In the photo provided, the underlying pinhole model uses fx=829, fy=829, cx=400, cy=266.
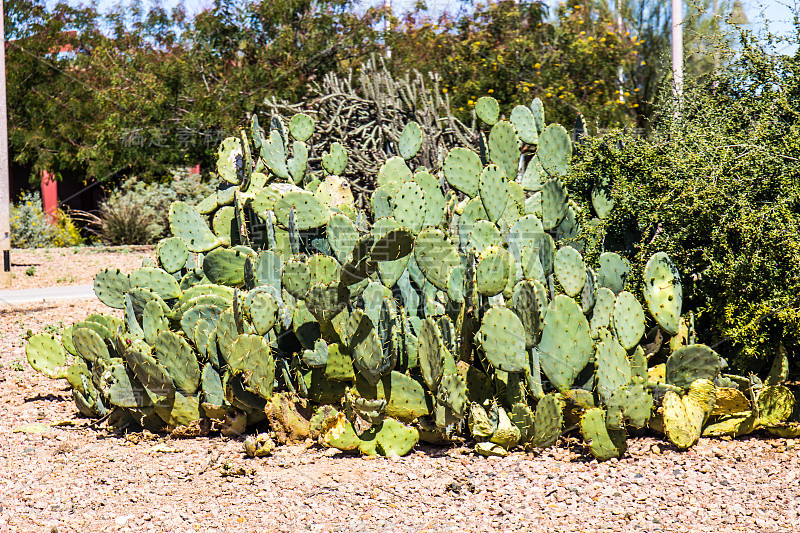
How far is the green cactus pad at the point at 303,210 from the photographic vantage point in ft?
16.4

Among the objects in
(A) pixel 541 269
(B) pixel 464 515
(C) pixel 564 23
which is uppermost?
(C) pixel 564 23

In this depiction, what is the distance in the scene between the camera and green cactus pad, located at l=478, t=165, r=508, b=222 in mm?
5176

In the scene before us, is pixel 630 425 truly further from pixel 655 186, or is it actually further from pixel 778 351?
pixel 655 186

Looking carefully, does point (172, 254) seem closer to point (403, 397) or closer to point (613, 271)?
point (403, 397)

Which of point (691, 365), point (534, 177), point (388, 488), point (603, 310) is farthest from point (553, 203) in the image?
point (388, 488)

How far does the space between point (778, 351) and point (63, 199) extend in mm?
23011

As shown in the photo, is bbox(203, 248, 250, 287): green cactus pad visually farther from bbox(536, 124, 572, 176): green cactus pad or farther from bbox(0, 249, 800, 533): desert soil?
bbox(536, 124, 572, 176): green cactus pad

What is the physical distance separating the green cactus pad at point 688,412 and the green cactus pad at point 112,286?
3.32 metres

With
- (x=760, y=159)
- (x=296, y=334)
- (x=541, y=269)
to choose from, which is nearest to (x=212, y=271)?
(x=296, y=334)

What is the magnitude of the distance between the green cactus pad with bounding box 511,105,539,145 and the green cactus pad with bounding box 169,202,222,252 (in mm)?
2325

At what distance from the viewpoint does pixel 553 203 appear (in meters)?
5.22

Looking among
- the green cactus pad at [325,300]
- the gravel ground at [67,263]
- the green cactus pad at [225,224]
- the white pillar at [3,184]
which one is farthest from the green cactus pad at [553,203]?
the white pillar at [3,184]

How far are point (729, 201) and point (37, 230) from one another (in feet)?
55.1

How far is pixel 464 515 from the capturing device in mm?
3557
